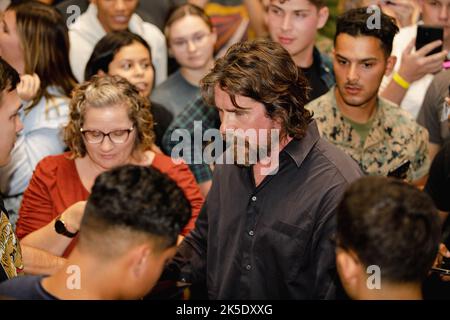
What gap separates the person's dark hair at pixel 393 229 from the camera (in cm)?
181

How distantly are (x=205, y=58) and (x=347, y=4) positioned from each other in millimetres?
1591

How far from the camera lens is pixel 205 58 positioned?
4.12 m

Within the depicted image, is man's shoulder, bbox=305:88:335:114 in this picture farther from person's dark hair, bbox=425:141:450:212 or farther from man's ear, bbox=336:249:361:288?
man's ear, bbox=336:249:361:288

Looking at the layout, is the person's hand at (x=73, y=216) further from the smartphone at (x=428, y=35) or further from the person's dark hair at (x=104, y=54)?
the smartphone at (x=428, y=35)

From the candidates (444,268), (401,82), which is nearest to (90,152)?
(444,268)

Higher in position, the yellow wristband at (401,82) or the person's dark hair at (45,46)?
the person's dark hair at (45,46)

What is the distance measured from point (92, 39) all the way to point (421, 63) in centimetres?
200

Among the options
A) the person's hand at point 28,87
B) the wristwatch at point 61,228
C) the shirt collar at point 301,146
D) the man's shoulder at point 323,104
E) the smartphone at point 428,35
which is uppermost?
the smartphone at point 428,35

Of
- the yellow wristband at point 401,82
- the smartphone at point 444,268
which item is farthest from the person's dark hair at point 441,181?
the yellow wristband at point 401,82

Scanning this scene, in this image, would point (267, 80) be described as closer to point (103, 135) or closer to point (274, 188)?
point (274, 188)

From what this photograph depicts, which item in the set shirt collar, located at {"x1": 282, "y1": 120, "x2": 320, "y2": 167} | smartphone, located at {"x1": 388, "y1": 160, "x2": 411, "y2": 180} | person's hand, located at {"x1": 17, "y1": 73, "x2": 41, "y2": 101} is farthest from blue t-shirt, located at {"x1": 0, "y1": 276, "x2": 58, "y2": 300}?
person's hand, located at {"x1": 17, "y1": 73, "x2": 41, "y2": 101}

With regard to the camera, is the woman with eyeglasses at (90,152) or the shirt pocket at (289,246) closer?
the shirt pocket at (289,246)

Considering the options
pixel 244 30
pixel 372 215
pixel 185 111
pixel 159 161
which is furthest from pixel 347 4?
pixel 372 215
